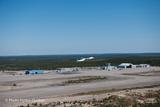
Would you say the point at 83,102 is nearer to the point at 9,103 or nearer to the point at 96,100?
the point at 96,100

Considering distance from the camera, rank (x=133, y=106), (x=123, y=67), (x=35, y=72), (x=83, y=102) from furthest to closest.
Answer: (x=123, y=67)
(x=35, y=72)
(x=83, y=102)
(x=133, y=106)

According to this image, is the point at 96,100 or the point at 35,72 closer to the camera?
the point at 96,100

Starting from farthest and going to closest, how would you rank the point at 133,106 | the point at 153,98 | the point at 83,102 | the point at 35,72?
1. the point at 35,72
2. the point at 153,98
3. the point at 83,102
4. the point at 133,106

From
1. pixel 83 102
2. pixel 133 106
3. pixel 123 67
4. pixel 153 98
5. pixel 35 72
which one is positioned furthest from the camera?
pixel 123 67

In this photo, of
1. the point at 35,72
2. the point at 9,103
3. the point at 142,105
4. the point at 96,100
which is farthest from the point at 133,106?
the point at 35,72

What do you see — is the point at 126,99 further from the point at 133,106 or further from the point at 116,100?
the point at 133,106

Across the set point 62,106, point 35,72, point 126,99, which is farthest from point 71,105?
point 35,72

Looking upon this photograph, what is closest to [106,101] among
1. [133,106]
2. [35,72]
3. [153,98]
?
[133,106]

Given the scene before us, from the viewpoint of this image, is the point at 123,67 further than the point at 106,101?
Yes
